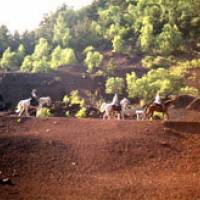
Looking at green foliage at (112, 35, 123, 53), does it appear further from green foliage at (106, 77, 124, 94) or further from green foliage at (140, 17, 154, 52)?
green foliage at (106, 77, 124, 94)

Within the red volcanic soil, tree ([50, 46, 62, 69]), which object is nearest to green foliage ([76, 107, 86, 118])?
the red volcanic soil

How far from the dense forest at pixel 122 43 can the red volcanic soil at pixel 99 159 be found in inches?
548

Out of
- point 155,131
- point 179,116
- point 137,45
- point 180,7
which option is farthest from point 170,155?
point 180,7

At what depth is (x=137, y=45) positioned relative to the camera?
4812 cm

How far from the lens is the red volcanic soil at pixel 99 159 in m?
15.2

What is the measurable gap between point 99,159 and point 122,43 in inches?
1183

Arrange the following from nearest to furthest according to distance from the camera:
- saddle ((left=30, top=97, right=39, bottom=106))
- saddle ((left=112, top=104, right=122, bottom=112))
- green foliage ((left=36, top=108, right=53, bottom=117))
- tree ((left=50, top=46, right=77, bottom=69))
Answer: saddle ((left=112, top=104, right=122, bottom=112))
saddle ((left=30, top=97, right=39, bottom=106))
green foliage ((left=36, top=108, right=53, bottom=117))
tree ((left=50, top=46, right=77, bottom=69))

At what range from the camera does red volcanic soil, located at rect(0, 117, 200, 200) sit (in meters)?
15.2

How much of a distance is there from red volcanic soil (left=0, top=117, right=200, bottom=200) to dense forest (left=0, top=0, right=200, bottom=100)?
45.7 feet

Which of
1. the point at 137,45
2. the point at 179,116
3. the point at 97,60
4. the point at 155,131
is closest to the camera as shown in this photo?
the point at 155,131

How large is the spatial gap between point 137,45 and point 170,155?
30542 millimetres

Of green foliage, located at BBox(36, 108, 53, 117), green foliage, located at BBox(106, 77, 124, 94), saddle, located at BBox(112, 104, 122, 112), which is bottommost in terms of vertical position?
green foliage, located at BBox(106, 77, 124, 94)

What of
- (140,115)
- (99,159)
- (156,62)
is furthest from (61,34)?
(99,159)

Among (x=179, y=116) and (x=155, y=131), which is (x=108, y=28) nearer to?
(x=179, y=116)
